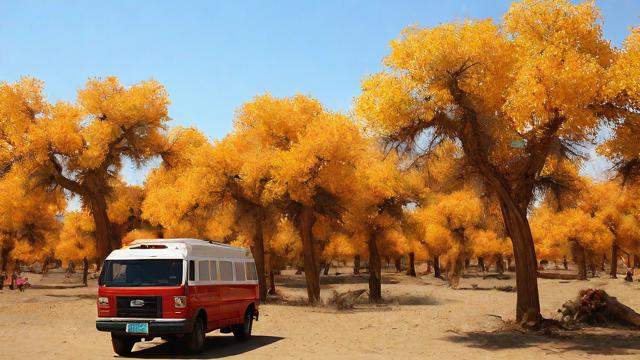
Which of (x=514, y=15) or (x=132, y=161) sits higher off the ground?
(x=514, y=15)

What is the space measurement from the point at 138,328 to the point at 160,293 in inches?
35.4

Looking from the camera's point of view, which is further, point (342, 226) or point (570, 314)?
point (342, 226)

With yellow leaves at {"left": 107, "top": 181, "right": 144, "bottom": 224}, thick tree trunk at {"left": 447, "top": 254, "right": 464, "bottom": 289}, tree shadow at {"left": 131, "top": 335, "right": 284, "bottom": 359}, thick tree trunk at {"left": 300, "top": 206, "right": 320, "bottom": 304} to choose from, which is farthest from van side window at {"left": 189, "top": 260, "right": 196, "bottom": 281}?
thick tree trunk at {"left": 447, "top": 254, "right": 464, "bottom": 289}

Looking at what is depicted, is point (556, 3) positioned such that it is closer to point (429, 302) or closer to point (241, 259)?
point (241, 259)

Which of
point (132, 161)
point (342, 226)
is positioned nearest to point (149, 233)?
point (132, 161)

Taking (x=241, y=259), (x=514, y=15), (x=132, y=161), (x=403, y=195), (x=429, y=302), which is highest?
(x=514, y=15)

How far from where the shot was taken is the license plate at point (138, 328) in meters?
12.4

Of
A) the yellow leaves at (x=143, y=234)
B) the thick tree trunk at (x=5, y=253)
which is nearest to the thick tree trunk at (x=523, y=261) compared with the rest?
the yellow leaves at (x=143, y=234)

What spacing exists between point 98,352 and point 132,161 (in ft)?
69.9

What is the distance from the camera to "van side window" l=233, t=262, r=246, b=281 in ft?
51.9

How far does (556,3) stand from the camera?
1734 centimetres

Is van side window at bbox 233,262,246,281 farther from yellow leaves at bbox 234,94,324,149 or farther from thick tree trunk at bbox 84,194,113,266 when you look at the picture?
thick tree trunk at bbox 84,194,113,266

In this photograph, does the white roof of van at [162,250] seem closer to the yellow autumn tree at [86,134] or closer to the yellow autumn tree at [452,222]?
the yellow autumn tree at [86,134]

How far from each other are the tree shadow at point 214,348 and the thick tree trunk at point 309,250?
1159 centimetres
